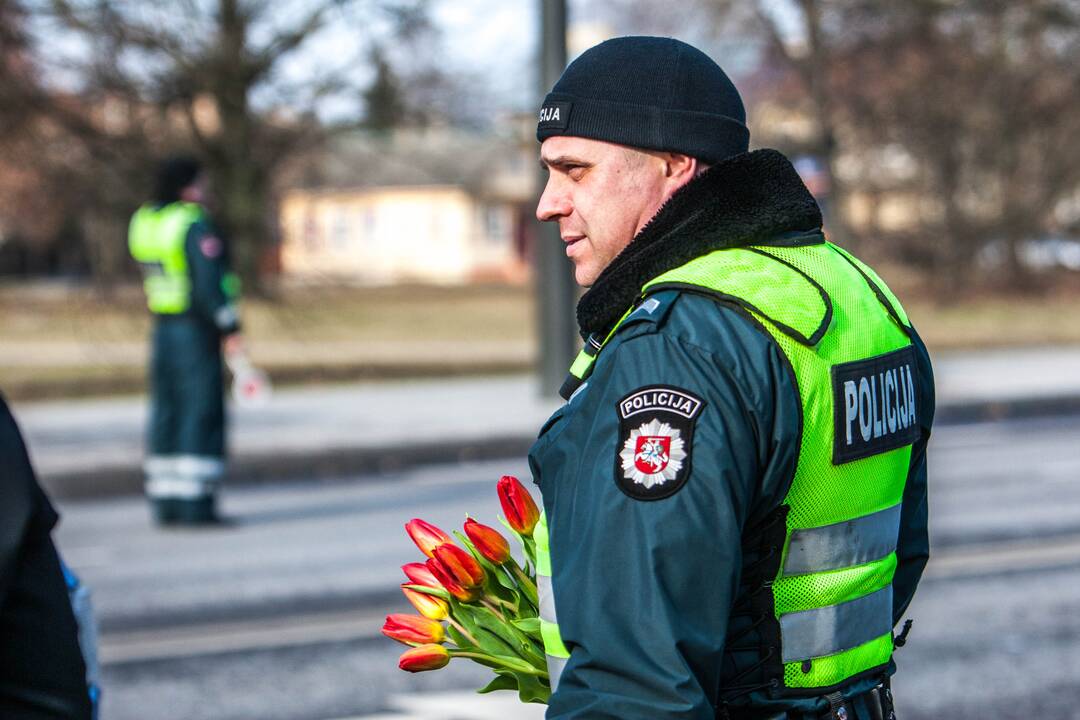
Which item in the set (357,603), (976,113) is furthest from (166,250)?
(976,113)

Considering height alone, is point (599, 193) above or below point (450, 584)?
above

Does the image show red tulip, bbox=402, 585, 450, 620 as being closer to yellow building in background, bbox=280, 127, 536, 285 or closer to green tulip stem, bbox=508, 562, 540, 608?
green tulip stem, bbox=508, 562, 540, 608

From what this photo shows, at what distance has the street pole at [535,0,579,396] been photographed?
13469 millimetres

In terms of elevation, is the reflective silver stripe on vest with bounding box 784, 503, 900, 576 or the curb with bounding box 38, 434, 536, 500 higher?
the reflective silver stripe on vest with bounding box 784, 503, 900, 576

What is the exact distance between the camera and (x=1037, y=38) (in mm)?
32656

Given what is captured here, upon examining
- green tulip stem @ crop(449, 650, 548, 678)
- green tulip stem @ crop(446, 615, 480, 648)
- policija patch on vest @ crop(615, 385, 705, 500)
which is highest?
policija patch on vest @ crop(615, 385, 705, 500)

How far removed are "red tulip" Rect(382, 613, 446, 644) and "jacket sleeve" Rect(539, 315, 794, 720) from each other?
1.24 ft

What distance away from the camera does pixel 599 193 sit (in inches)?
82.1

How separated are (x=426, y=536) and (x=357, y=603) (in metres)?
5.11

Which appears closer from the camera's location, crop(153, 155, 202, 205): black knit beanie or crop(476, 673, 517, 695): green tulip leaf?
crop(476, 673, 517, 695): green tulip leaf

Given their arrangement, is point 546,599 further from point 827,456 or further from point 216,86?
point 216,86

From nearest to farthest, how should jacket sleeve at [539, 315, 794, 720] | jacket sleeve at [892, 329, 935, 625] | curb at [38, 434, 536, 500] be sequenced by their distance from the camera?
1. jacket sleeve at [539, 315, 794, 720]
2. jacket sleeve at [892, 329, 935, 625]
3. curb at [38, 434, 536, 500]

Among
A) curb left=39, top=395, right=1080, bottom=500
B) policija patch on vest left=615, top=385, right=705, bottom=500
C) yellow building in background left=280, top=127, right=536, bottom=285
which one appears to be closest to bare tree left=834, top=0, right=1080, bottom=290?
curb left=39, top=395, right=1080, bottom=500

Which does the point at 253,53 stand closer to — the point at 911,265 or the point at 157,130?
the point at 157,130
